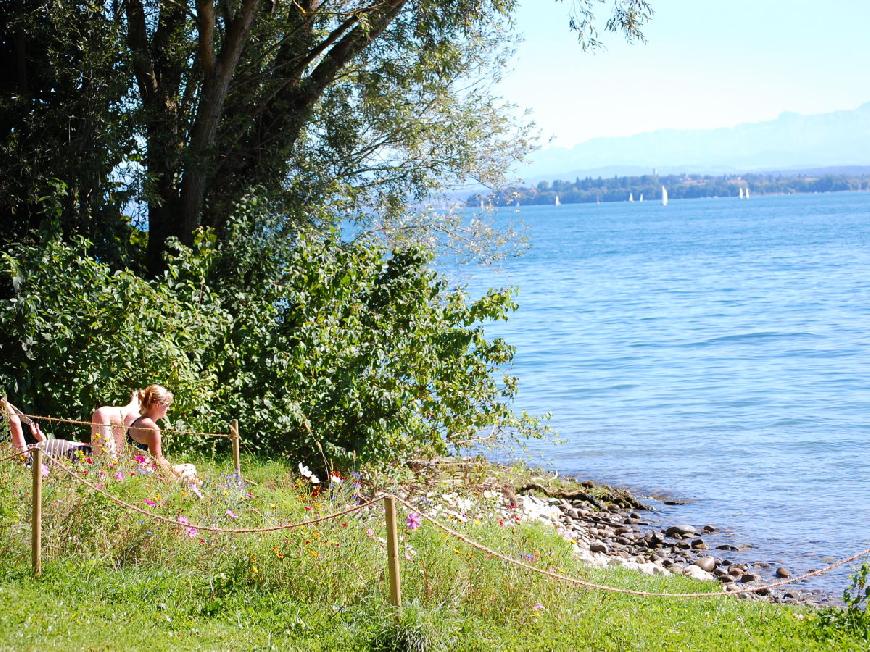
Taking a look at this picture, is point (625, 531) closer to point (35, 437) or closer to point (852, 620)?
point (852, 620)

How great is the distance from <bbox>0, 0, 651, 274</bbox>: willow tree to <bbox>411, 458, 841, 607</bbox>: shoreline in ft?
17.5

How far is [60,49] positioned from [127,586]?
9.35 meters

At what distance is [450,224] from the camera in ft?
61.3

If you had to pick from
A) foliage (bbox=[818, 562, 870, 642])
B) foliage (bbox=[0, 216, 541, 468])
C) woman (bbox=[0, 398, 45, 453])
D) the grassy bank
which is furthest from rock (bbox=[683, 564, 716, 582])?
woman (bbox=[0, 398, 45, 453])

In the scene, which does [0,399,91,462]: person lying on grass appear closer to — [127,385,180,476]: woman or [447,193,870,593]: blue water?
[127,385,180,476]: woman

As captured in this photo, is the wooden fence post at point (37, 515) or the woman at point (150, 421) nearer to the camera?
the wooden fence post at point (37, 515)

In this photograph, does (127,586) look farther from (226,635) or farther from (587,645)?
(587,645)

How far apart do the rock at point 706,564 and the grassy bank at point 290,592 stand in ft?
14.1

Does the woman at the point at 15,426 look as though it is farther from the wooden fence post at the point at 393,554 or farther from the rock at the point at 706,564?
the rock at the point at 706,564

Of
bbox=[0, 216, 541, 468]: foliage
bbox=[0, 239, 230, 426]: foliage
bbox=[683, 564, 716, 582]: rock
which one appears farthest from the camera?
bbox=[683, 564, 716, 582]: rock

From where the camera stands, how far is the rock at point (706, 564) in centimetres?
1320

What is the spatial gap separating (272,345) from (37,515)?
5.47 m

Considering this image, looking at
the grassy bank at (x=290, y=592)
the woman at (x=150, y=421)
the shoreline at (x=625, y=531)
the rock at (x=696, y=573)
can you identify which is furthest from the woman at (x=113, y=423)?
the rock at (x=696, y=573)

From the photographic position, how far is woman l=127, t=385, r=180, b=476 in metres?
10.0
